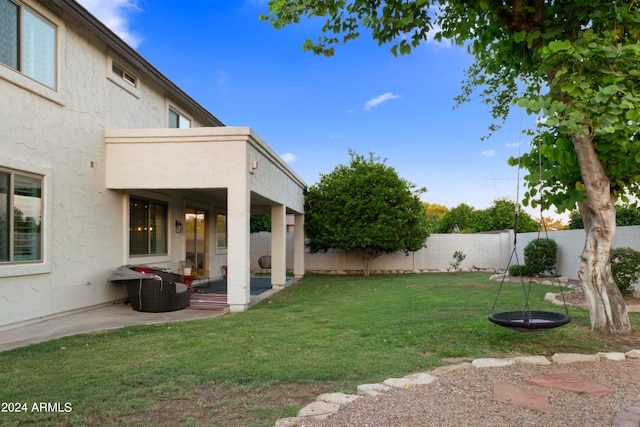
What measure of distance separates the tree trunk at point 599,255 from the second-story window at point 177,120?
10621 mm

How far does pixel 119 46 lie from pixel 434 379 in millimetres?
9097

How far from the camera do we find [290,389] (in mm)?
4113

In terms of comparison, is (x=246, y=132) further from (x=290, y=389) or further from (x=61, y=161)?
(x=290, y=389)

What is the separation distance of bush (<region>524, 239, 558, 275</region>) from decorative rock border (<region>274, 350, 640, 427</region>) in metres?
11.0

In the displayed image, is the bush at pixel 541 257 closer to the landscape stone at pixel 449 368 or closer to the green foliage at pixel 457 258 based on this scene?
the green foliage at pixel 457 258

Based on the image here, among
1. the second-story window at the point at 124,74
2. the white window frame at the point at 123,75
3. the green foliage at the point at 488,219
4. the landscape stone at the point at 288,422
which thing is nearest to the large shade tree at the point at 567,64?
the landscape stone at the point at 288,422

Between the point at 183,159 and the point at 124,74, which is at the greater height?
the point at 124,74

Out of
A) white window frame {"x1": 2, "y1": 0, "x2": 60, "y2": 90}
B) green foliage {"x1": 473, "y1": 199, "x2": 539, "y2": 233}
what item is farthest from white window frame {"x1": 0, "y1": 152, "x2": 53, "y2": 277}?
green foliage {"x1": 473, "y1": 199, "x2": 539, "y2": 233}

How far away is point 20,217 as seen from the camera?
23.1ft

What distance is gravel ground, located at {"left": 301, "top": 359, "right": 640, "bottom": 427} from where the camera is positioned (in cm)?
330

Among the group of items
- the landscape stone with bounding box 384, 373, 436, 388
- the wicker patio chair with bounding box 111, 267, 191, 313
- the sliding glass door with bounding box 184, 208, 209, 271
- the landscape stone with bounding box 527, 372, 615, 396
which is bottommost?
the landscape stone with bounding box 527, 372, 615, 396

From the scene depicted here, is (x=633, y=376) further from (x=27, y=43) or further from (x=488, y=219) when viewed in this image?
(x=488, y=219)

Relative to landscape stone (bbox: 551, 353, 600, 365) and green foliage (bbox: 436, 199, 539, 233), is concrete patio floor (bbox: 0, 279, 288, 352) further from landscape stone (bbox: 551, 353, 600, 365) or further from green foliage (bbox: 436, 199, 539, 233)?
green foliage (bbox: 436, 199, 539, 233)

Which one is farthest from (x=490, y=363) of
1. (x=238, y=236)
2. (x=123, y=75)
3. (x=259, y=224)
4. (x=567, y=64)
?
(x=259, y=224)
